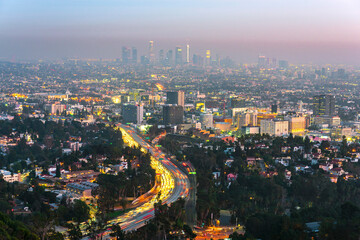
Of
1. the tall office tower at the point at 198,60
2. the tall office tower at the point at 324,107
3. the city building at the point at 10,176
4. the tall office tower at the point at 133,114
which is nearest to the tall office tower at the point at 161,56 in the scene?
the tall office tower at the point at 198,60

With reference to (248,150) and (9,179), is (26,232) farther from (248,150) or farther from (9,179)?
(248,150)

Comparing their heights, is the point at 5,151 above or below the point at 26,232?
below

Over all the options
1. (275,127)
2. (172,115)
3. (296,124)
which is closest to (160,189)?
(275,127)

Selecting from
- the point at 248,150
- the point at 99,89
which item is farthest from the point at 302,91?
the point at 248,150

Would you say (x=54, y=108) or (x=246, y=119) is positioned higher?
(x=246, y=119)

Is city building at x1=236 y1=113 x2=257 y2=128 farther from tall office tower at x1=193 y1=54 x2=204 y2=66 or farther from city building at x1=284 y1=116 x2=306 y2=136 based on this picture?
tall office tower at x1=193 y1=54 x2=204 y2=66

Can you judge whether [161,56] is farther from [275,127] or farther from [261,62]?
[275,127]

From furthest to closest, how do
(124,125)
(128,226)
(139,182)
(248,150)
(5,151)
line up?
1. (124,125)
2. (5,151)
3. (248,150)
4. (139,182)
5. (128,226)
